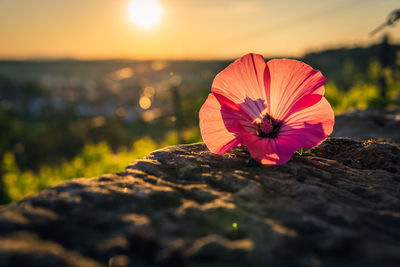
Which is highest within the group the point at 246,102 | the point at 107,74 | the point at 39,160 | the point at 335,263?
the point at 107,74

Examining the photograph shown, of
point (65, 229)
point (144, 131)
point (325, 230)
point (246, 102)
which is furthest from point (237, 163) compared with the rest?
point (144, 131)

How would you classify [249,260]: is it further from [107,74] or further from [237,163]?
[107,74]

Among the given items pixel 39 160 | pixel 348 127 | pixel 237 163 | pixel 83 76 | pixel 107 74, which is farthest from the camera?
pixel 83 76

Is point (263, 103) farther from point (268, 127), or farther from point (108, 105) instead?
point (108, 105)

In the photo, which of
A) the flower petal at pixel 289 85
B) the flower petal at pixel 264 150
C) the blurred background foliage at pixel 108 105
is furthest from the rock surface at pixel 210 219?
the blurred background foliage at pixel 108 105

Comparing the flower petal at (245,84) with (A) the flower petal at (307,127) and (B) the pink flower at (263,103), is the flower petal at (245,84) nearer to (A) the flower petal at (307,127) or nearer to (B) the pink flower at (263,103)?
(B) the pink flower at (263,103)

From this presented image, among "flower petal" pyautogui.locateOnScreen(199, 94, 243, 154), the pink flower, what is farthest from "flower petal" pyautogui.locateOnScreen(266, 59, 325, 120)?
"flower petal" pyautogui.locateOnScreen(199, 94, 243, 154)
